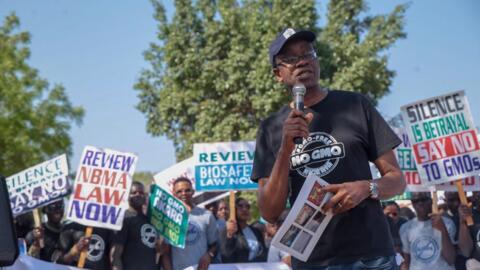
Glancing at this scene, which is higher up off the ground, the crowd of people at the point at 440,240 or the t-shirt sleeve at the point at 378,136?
the t-shirt sleeve at the point at 378,136

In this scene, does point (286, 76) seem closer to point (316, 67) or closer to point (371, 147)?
point (316, 67)

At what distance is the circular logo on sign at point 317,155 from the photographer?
3205 mm

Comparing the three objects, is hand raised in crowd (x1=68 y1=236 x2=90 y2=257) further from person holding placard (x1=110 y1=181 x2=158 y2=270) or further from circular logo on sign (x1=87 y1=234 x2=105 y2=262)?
person holding placard (x1=110 y1=181 x2=158 y2=270)

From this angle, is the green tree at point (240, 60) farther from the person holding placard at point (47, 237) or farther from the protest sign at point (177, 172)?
the person holding placard at point (47, 237)

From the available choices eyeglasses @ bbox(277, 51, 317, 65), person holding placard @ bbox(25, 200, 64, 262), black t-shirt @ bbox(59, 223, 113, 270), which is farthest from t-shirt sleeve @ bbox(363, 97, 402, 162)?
person holding placard @ bbox(25, 200, 64, 262)

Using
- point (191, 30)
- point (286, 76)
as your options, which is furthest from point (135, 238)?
point (191, 30)

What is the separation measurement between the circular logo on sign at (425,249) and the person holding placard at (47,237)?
4.35m

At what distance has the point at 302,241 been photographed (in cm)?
309

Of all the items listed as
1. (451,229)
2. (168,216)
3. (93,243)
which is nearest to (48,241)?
(93,243)

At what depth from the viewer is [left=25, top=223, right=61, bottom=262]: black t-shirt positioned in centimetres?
911

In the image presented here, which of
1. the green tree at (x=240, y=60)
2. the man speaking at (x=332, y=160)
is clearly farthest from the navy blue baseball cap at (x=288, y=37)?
the green tree at (x=240, y=60)

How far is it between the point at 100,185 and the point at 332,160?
679 centimetres

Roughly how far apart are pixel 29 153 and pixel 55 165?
17.5 meters

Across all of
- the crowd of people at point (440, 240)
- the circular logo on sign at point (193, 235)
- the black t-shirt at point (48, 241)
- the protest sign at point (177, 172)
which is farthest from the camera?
the protest sign at point (177, 172)
